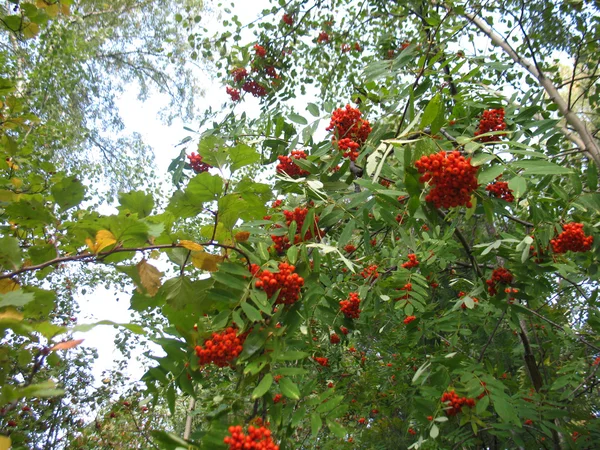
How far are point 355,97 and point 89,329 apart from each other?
6.91ft

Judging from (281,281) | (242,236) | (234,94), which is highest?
(234,94)

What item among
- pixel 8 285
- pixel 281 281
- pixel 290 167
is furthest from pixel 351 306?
pixel 8 285

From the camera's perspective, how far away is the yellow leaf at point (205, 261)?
150cm

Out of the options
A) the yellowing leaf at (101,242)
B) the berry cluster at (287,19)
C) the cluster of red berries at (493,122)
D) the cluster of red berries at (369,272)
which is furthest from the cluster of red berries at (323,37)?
the yellowing leaf at (101,242)

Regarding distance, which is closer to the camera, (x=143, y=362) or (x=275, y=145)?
(x=275, y=145)

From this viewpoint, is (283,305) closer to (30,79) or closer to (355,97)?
(355,97)

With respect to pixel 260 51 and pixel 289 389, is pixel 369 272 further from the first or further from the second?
pixel 260 51

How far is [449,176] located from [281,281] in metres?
0.67

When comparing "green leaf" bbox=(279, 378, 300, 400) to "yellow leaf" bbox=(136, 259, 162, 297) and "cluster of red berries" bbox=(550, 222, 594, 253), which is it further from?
"cluster of red berries" bbox=(550, 222, 594, 253)

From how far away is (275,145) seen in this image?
7.45 feet

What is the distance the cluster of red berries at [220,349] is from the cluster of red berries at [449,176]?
2.74 feet

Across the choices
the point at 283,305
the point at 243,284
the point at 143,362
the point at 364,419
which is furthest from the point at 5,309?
the point at 143,362

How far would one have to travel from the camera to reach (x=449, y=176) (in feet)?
4.58

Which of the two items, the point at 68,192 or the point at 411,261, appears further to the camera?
the point at 411,261
